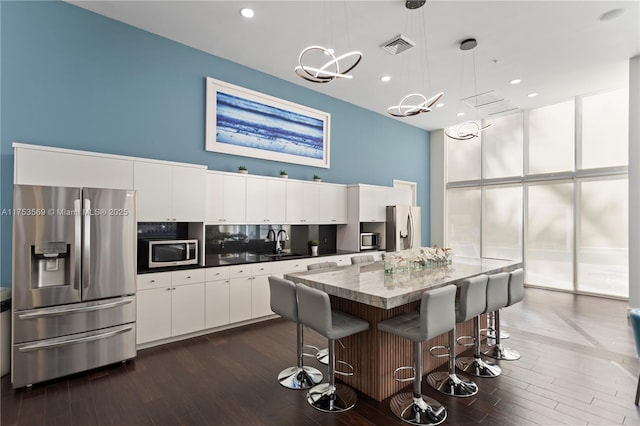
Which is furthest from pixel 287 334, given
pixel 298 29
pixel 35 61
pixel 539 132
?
pixel 539 132

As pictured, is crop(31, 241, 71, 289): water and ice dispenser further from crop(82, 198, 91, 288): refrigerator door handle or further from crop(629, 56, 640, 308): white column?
crop(629, 56, 640, 308): white column

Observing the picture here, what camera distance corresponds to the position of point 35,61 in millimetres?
3457

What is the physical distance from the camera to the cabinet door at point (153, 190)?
3.74 metres

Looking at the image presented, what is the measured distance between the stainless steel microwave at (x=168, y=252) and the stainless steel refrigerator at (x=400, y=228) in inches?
156

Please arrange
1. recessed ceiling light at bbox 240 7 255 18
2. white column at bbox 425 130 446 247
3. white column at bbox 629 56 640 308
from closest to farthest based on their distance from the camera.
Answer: recessed ceiling light at bbox 240 7 255 18 < white column at bbox 629 56 640 308 < white column at bbox 425 130 446 247

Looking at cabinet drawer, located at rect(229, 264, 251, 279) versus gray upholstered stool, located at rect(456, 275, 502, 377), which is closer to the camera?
gray upholstered stool, located at rect(456, 275, 502, 377)

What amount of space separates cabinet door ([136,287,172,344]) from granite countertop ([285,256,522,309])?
1.68 metres

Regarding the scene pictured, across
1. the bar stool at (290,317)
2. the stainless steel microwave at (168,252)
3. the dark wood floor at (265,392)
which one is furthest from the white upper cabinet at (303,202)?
the bar stool at (290,317)

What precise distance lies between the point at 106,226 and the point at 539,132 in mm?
8394

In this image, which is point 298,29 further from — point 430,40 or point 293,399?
point 293,399

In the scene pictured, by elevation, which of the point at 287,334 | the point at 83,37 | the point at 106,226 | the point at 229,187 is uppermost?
the point at 83,37

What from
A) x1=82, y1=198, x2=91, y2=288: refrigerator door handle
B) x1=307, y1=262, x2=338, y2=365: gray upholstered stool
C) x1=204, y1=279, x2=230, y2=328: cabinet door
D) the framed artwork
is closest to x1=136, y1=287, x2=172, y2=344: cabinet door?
x1=204, y1=279, x2=230, y2=328: cabinet door

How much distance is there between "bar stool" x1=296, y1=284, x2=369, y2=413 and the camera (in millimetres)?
2453

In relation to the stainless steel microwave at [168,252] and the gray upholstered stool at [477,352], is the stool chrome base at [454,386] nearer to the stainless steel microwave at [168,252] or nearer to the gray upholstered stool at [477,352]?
the gray upholstered stool at [477,352]
